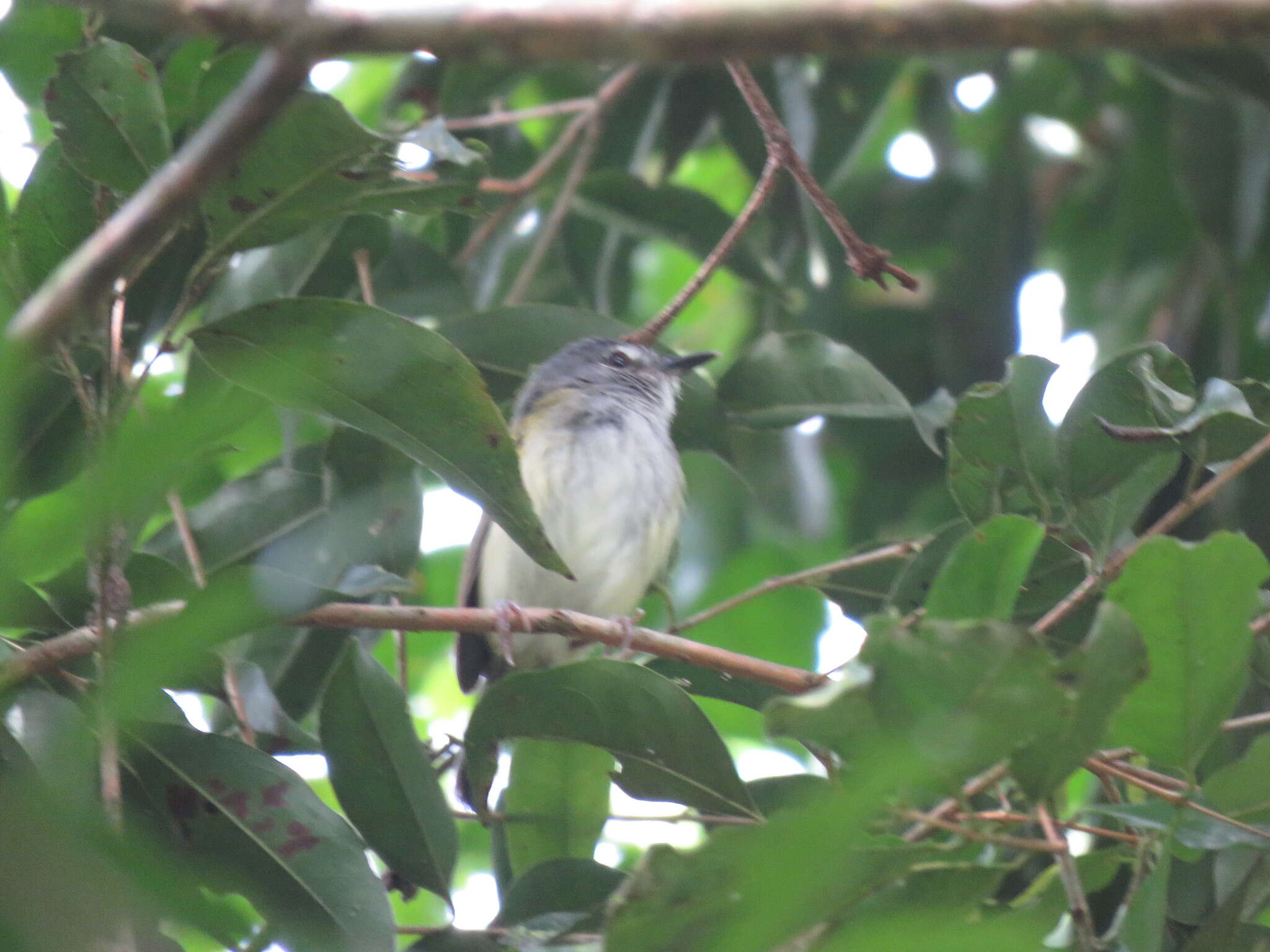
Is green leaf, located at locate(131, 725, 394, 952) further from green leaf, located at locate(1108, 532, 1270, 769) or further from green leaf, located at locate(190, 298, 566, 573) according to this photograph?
green leaf, located at locate(1108, 532, 1270, 769)

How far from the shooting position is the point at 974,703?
164 cm

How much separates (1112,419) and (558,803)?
1332mm

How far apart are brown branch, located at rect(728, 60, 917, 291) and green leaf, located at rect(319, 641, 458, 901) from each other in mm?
1205

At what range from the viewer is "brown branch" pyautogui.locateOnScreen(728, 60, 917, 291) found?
8.41ft

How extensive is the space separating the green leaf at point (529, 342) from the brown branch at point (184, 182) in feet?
6.52

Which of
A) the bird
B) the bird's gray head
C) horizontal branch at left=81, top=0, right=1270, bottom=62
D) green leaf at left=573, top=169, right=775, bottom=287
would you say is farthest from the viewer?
the bird's gray head

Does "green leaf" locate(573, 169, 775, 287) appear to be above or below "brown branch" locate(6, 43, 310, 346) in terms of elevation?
above

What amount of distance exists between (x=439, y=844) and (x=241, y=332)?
1.06 metres

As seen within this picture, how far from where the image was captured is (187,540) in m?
3.04

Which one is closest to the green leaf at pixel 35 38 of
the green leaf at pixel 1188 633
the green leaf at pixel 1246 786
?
the green leaf at pixel 1188 633

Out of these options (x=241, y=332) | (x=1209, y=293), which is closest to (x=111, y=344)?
(x=241, y=332)

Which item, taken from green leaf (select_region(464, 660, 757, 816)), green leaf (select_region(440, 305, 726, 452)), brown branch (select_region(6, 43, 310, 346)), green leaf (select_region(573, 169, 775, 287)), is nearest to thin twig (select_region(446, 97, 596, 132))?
green leaf (select_region(573, 169, 775, 287))

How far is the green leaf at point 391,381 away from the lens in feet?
7.09

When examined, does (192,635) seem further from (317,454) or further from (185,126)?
(317,454)
